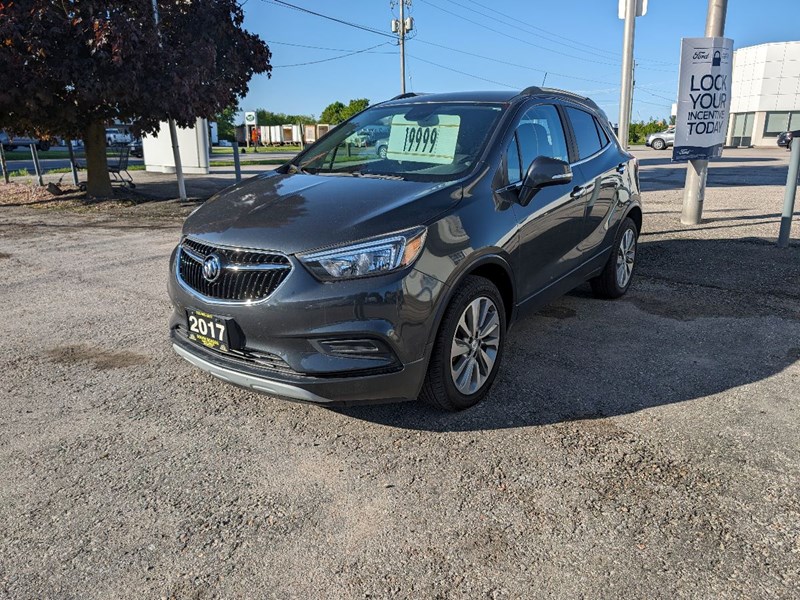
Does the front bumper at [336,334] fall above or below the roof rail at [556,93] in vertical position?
below

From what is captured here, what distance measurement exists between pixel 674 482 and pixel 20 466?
3.08 m

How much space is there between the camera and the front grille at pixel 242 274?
2924 millimetres

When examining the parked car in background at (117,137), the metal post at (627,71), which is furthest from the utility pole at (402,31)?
the metal post at (627,71)

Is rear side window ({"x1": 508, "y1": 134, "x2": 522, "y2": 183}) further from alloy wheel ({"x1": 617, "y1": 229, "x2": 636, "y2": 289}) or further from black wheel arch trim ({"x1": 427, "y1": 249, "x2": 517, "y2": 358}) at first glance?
alloy wheel ({"x1": 617, "y1": 229, "x2": 636, "y2": 289})

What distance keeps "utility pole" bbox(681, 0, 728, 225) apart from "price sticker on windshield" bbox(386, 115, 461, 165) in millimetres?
5832

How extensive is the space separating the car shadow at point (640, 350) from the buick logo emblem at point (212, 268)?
106cm

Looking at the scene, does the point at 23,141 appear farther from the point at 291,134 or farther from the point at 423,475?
the point at 423,475

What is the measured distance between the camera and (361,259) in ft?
9.52

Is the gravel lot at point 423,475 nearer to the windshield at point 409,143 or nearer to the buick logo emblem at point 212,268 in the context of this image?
the buick logo emblem at point 212,268

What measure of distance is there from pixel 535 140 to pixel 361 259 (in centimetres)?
184

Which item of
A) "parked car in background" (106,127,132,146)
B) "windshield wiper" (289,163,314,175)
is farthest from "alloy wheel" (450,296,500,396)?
"parked car in background" (106,127,132,146)

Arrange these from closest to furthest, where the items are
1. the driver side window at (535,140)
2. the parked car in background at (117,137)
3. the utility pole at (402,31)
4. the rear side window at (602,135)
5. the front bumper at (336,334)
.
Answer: the front bumper at (336,334) → the driver side window at (535,140) → the rear side window at (602,135) → the parked car in background at (117,137) → the utility pole at (402,31)

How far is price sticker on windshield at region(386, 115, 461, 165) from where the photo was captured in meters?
3.84

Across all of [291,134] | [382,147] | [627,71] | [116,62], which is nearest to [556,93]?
[382,147]
